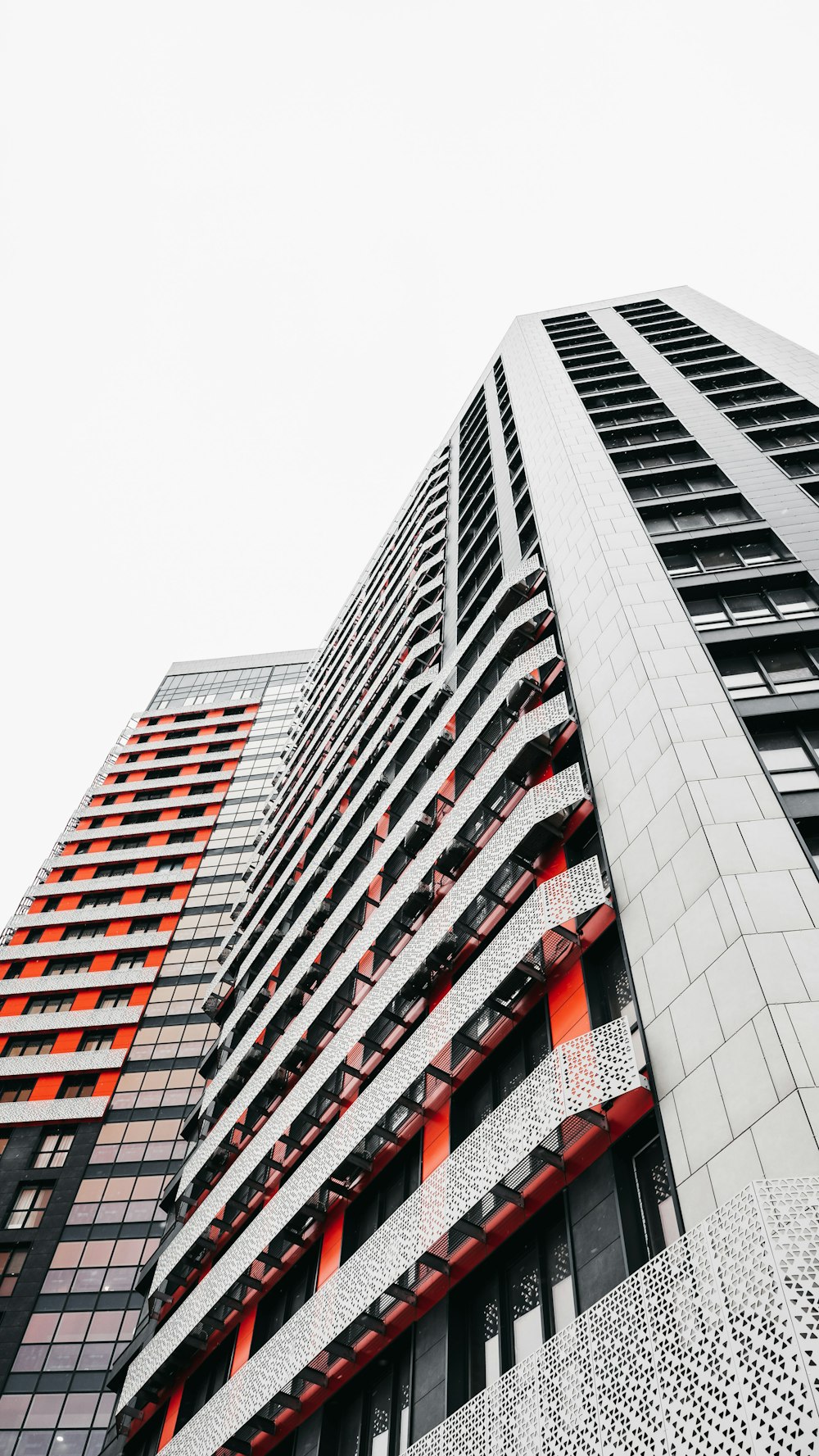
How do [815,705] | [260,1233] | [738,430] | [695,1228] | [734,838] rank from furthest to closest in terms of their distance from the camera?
1. [738,430]
2. [260,1233]
3. [815,705]
4. [734,838]
5. [695,1228]

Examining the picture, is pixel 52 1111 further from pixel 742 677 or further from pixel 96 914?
pixel 742 677

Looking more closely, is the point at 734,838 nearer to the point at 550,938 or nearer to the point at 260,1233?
the point at 550,938

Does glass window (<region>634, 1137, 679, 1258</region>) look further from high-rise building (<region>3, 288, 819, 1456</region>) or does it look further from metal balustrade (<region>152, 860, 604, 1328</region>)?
metal balustrade (<region>152, 860, 604, 1328</region>)

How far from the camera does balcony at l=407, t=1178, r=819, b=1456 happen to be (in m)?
9.21

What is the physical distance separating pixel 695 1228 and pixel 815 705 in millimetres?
12874

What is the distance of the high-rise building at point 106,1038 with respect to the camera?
3659 centimetres

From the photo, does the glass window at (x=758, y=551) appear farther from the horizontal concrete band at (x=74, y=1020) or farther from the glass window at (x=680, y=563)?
the horizontal concrete band at (x=74, y=1020)

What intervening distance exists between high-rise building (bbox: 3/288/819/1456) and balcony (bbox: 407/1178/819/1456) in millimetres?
38

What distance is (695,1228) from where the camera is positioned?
10.9 metres

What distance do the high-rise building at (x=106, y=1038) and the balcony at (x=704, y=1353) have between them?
3094cm

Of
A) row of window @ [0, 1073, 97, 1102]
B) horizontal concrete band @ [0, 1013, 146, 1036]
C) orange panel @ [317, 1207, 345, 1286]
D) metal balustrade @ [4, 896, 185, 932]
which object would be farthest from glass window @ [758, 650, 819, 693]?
metal balustrade @ [4, 896, 185, 932]

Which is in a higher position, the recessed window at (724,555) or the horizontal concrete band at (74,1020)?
the horizontal concrete band at (74,1020)

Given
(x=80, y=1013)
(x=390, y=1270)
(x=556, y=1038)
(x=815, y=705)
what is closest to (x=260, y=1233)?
(x=390, y=1270)

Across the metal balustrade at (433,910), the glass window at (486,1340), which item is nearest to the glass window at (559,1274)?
the glass window at (486,1340)
